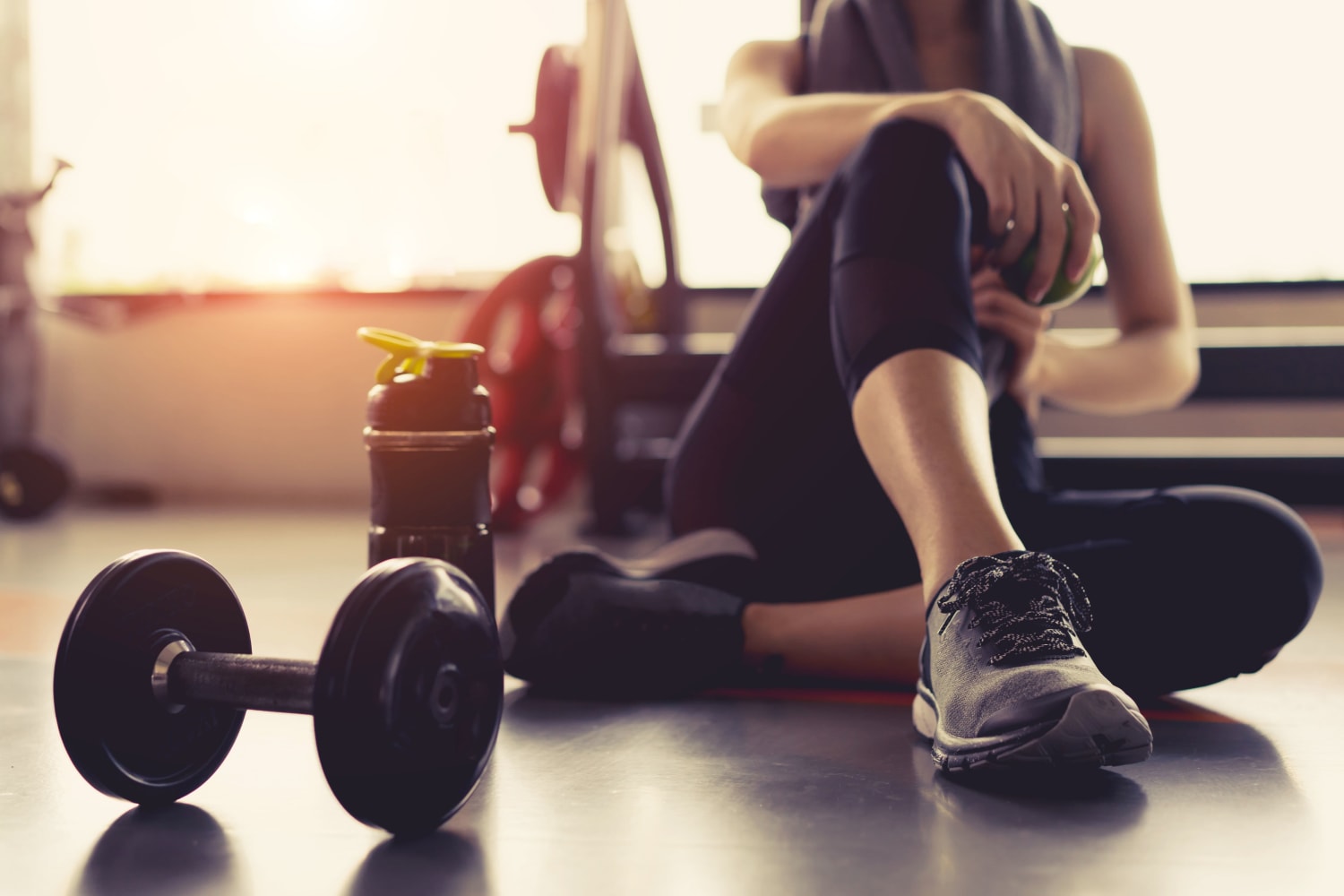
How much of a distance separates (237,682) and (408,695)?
0.14 m

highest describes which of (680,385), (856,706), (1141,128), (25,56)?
(25,56)

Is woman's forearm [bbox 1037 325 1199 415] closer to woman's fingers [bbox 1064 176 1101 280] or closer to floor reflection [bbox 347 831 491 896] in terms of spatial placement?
woman's fingers [bbox 1064 176 1101 280]

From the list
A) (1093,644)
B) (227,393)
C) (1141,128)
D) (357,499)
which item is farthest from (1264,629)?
(227,393)

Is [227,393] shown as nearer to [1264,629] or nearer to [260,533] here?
[260,533]

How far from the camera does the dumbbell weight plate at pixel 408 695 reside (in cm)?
61

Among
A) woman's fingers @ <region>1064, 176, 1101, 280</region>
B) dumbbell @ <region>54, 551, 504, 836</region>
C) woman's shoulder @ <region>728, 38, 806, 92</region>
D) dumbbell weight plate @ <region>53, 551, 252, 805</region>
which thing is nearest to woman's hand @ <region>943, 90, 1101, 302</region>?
woman's fingers @ <region>1064, 176, 1101, 280</region>

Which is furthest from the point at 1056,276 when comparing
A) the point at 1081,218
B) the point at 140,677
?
the point at 140,677

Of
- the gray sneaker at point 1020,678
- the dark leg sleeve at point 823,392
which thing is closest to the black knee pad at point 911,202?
the dark leg sleeve at point 823,392

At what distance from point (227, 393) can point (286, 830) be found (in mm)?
3204

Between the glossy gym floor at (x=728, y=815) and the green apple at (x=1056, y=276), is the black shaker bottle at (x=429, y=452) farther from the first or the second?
the green apple at (x=1056, y=276)

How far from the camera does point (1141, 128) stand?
4.34ft

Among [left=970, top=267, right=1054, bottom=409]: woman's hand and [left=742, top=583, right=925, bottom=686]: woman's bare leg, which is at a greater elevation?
[left=970, top=267, right=1054, bottom=409]: woman's hand

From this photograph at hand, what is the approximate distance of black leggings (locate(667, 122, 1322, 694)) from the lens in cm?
92

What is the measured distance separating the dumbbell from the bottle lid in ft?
0.78
